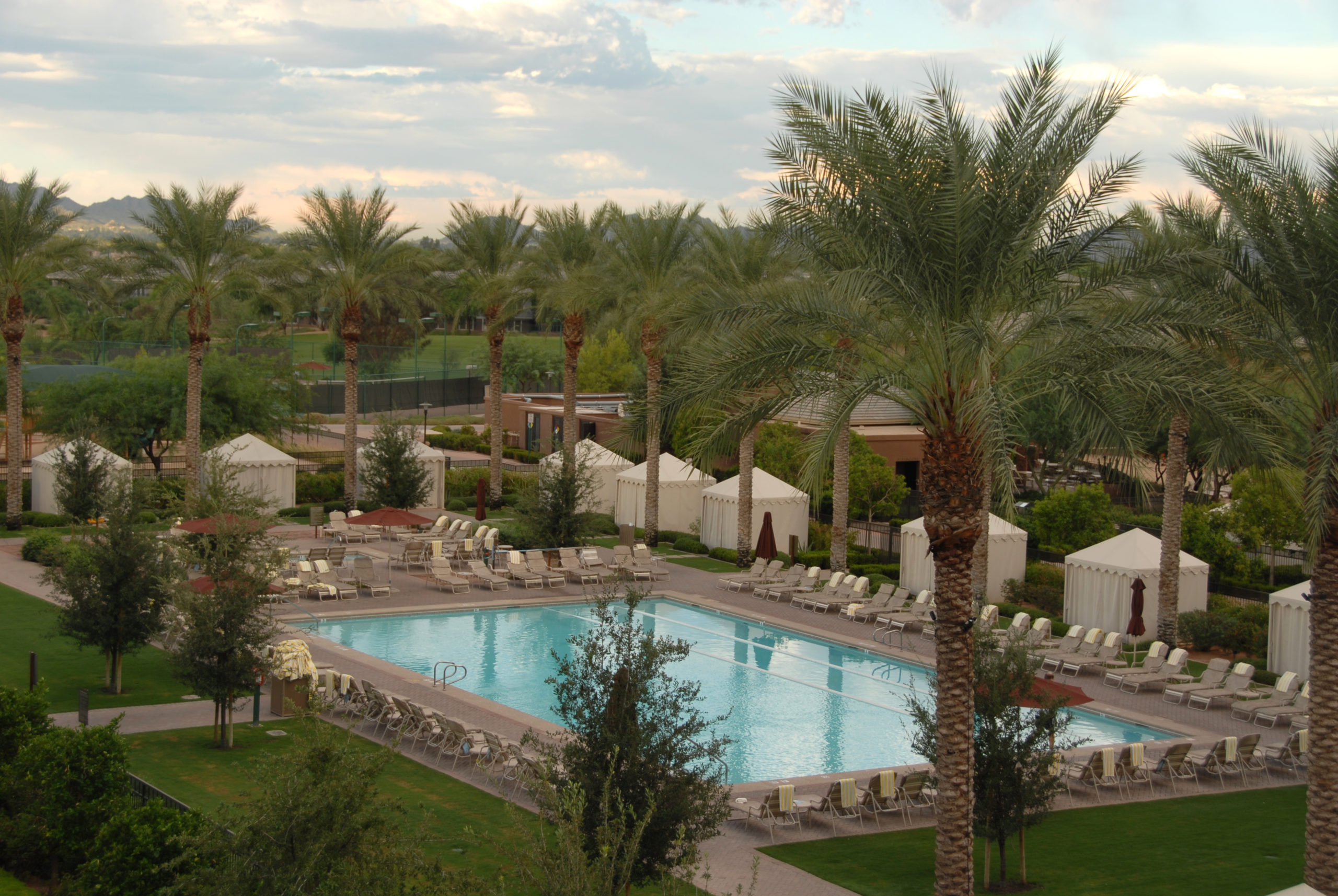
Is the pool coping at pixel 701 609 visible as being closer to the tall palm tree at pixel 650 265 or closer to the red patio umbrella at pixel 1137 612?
the red patio umbrella at pixel 1137 612

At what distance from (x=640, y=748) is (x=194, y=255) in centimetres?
2600

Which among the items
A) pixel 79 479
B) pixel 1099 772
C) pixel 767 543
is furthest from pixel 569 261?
pixel 1099 772

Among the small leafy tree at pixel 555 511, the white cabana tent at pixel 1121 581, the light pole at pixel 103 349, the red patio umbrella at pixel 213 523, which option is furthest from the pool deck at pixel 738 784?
the light pole at pixel 103 349

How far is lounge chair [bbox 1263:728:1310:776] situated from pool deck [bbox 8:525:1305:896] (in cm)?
25

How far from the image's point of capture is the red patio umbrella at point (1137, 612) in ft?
80.2

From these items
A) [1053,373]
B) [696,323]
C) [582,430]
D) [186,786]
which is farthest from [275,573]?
[582,430]

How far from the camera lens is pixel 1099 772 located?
1664 cm

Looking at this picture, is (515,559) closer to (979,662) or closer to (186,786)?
(186,786)

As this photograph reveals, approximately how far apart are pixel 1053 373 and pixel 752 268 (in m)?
19.3

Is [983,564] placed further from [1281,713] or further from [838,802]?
[838,802]

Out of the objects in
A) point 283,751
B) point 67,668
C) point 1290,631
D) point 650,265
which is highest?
point 650,265

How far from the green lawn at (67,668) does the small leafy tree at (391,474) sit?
1158 centimetres

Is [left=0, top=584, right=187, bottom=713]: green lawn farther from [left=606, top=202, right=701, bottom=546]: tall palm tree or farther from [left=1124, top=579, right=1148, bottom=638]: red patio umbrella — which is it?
[left=1124, top=579, right=1148, bottom=638]: red patio umbrella

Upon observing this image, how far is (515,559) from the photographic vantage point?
100 ft
